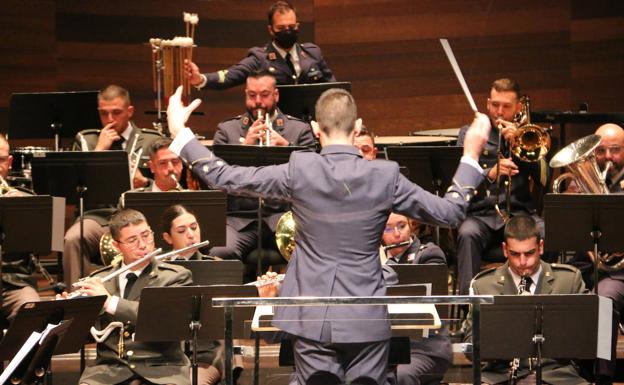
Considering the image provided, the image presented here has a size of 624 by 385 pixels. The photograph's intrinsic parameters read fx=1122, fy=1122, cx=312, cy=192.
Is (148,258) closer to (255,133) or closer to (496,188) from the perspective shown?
(255,133)

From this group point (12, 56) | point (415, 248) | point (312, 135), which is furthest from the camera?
point (12, 56)

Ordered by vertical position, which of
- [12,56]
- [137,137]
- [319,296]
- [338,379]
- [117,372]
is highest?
[12,56]

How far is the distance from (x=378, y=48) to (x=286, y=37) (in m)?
2.39

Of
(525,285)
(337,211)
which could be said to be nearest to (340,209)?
(337,211)

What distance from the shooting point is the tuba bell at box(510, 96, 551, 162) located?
7.66 metres

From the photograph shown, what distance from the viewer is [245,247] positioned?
764cm

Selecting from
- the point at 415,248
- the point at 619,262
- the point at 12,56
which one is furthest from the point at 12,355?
the point at 12,56

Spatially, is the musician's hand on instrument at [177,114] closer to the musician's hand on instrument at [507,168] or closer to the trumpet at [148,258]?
the trumpet at [148,258]

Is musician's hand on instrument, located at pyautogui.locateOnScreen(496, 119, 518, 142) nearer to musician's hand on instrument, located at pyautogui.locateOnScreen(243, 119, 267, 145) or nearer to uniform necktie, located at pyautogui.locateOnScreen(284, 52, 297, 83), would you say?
musician's hand on instrument, located at pyautogui.locateOnScreen(243, 119, 267, 145)

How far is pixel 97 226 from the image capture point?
7.59 m

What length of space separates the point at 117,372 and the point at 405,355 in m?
2.16

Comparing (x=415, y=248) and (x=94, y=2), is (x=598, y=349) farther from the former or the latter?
(x=94, y=2)

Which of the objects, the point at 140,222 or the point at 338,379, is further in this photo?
the point at 140,222

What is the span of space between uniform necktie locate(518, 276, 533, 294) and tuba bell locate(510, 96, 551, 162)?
171cm
